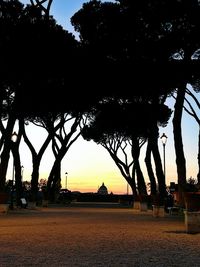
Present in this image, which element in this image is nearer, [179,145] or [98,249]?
[98,249]

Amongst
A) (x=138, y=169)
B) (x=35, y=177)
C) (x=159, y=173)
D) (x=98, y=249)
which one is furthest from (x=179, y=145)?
(x=138, y=169)

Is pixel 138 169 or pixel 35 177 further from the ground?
pixel 138 169

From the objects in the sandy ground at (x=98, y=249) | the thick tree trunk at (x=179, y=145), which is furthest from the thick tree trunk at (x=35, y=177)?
the sandy ground at (x=98, y=249)

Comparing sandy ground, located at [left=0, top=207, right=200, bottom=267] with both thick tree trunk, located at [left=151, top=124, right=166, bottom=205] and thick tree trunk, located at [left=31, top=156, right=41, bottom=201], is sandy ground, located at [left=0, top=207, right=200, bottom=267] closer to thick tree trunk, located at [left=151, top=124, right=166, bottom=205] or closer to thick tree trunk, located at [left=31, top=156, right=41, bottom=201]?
thick tree trunk, located at [left=151, top=124, right=166, bottom=205]

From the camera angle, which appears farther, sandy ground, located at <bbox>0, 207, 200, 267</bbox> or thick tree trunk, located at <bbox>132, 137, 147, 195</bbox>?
thick tree trunk, located at <bbox>132, 137, 147, 195</bbox>

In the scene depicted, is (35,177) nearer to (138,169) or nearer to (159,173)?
(138,169)

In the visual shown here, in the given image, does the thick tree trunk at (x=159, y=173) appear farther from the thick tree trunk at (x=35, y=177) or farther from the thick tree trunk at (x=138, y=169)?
the thick tree trunk at (x=138, y=169)

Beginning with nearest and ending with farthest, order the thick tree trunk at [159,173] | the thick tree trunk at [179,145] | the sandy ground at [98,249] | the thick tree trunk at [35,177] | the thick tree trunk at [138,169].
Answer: the sandy ground at [98,249] < the thick tree trunk at [179,145] < the thick tree trunk at [159,173] < the thick tree trunk at [35,177] < the thick tree trunk at [138,169]

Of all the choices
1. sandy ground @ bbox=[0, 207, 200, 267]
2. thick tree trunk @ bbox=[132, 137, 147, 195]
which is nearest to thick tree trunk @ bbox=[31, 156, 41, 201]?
thick tree trunk @ bbox=[132, 137, 147, 195]

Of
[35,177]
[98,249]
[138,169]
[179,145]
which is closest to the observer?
[98,249]

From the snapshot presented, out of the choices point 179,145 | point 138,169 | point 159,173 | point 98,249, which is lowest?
point 98,249

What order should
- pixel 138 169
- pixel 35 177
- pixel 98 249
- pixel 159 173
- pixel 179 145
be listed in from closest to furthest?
pixel 98 249, pixel 179 145, pixel 159 173, pixel 35 177, pixel 138 169

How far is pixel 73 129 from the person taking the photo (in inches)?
1435

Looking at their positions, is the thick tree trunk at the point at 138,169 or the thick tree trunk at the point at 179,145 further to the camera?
the thick tree trunk at the point at 138,169
